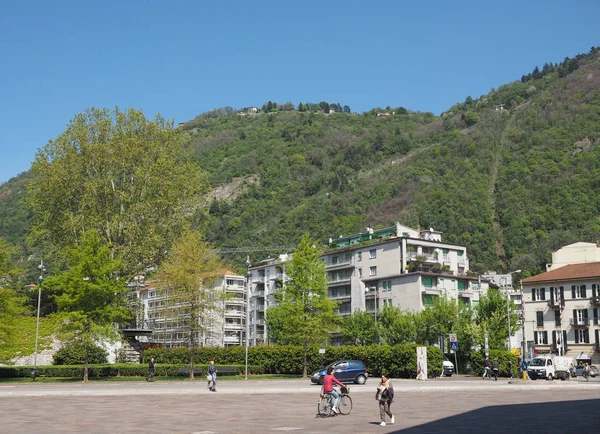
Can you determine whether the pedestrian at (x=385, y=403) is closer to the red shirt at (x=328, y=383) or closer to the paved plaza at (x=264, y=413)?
the paved plaza at (x=264, y=413)

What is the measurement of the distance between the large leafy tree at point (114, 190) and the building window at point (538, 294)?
56.3 meters

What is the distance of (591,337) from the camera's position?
93.8 m

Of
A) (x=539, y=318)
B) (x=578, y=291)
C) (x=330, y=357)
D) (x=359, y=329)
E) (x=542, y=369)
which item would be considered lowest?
(x=542, y=369)

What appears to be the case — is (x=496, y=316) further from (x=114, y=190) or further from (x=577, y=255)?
(x=114, y=190)

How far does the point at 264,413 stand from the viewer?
26.5m

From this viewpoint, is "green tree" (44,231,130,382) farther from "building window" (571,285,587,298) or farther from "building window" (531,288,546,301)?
"building window" (571,285,587,298)

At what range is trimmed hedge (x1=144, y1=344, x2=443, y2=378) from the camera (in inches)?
2482

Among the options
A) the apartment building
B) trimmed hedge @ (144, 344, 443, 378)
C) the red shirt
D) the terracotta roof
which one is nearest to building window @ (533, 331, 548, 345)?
the apartment building

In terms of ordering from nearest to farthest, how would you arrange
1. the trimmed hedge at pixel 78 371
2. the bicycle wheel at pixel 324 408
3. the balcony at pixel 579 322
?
the bicycle wheel at pixel 324 408 → the trimmed hedge at pixel 78 371 → the balcony at pixel 579 322

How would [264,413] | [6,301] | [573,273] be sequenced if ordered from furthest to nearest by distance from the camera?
1. [573,273]
2. [6,301]
3. [264,413]

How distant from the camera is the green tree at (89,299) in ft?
178

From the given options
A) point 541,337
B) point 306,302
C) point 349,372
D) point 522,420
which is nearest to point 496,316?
point 541,337

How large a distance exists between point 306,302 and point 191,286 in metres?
11.4

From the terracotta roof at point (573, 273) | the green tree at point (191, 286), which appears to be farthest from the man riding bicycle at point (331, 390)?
the terracotta roof at point (573, 273)
